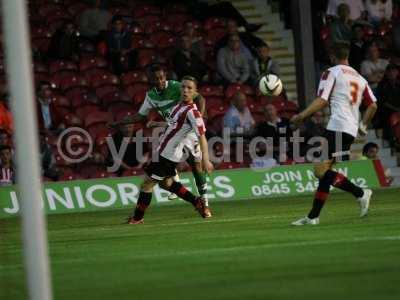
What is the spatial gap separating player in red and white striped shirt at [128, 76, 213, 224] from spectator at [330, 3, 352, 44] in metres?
9.34

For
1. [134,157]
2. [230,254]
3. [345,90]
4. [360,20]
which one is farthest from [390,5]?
[230,254]

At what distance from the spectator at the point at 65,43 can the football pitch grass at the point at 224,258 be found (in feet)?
22.8

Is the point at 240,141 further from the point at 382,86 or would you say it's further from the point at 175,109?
the point at 175,109

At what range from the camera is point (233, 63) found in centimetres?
2339

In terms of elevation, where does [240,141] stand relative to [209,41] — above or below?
below

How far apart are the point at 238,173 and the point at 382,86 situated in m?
4.20

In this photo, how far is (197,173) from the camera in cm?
1695

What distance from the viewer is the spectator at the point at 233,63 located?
23.3 m

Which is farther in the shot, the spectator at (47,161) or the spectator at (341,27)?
the spectator at (341,27)

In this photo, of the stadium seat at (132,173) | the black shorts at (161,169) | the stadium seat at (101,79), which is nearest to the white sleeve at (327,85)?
the black shorts at (161,169)

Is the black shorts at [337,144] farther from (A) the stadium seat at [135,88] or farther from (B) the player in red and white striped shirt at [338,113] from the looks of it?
(A) the stadium seat at [135,88]

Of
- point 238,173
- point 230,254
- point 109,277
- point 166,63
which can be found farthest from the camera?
point 166,63

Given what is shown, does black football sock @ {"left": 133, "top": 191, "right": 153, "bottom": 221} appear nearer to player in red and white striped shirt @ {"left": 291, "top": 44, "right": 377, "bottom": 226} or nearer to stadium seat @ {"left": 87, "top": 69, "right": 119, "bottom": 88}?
player in red and white striped shirt @ {"left": 291, "top": 44, "right": 377, "bottom": 226}

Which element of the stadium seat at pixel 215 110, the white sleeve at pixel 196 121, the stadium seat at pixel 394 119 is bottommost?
the stadium seat at pixel 394 119
